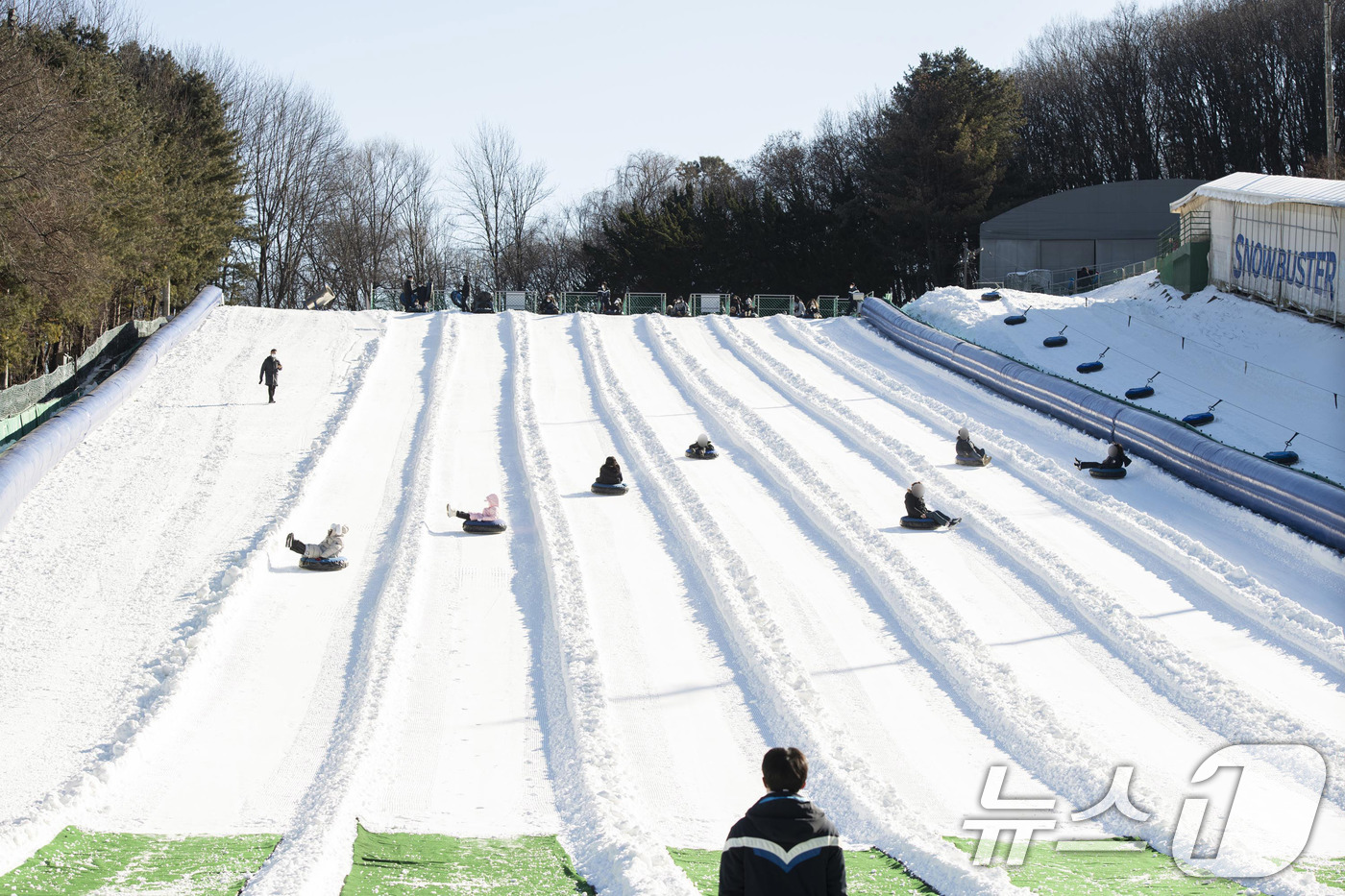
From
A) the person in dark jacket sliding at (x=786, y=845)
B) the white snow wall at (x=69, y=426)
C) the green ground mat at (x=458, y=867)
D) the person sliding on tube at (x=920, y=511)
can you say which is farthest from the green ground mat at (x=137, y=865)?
the person sliding on tube at (x=920, y=511)

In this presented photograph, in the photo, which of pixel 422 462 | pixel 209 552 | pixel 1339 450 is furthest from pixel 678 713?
pixel 1339 450

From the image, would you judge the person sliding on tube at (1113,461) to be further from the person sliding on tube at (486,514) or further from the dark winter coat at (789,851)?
the dark winter coat at (789,851)

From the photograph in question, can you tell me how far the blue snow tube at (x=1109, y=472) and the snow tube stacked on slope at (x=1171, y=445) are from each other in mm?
773

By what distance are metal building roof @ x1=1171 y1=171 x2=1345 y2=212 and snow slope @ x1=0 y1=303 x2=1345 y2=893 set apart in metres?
9.94

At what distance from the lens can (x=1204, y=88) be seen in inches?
2373

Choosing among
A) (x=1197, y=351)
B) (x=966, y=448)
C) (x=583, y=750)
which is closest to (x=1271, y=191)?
(x=1197, y=351)

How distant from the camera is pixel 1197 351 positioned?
26734 millimetres

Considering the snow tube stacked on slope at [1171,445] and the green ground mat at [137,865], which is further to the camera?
the snow tube stacked on slope at [1171,445]

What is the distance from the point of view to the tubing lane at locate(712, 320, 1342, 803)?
9.53 m

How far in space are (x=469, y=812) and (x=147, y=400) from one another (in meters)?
16.7

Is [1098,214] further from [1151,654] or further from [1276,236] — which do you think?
[1151,654]

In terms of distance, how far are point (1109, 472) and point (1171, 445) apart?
1129 mm

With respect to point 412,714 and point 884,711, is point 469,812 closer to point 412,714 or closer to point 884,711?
point 412,714

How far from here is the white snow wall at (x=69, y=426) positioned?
1589cm
